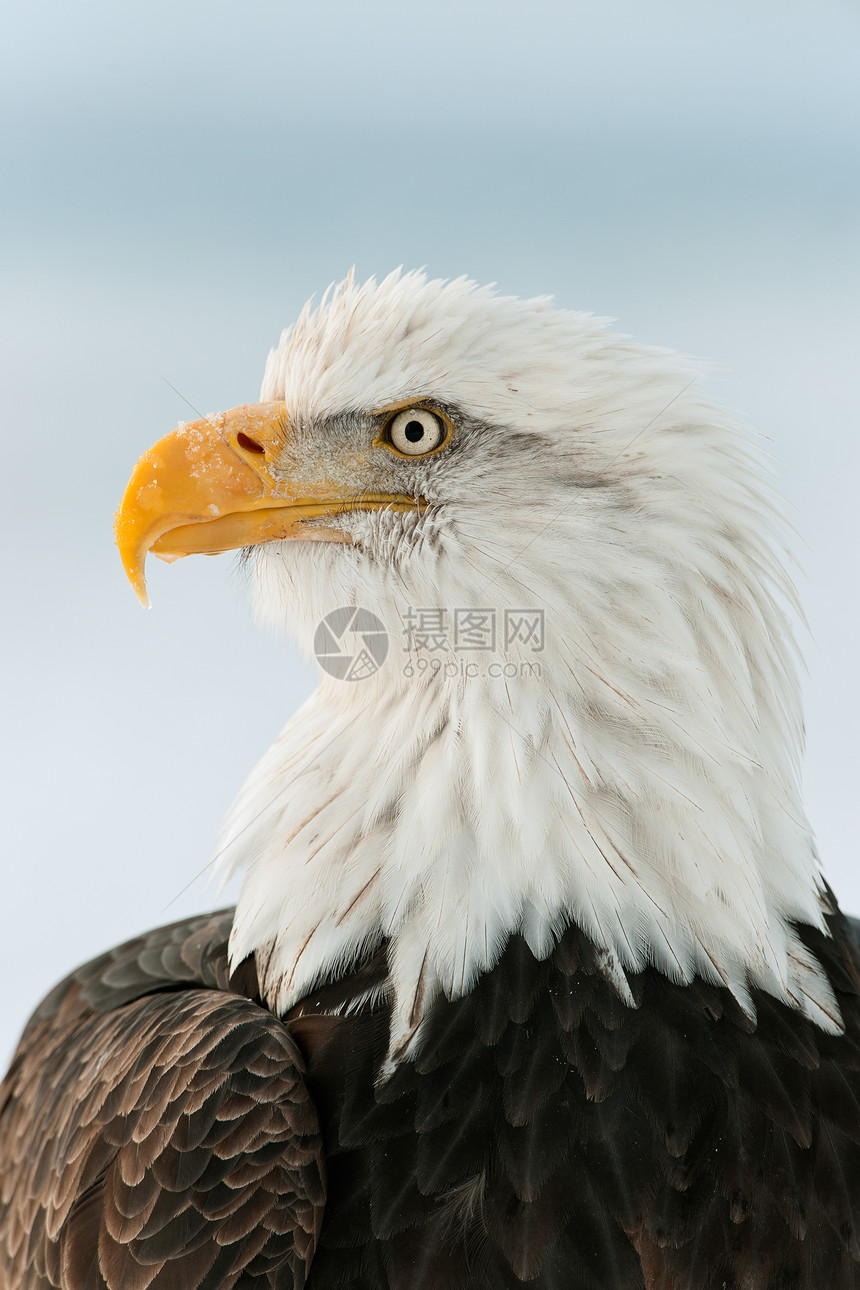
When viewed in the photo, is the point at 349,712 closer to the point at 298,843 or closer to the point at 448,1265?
the point at 298,843

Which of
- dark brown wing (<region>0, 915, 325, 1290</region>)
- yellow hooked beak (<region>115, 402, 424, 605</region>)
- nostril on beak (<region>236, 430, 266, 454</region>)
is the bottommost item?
dark brown wing (<region>0, 915, 325, 1290</region>)

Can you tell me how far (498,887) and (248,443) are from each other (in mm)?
777

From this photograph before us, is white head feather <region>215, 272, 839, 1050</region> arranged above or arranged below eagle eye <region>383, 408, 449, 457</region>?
below

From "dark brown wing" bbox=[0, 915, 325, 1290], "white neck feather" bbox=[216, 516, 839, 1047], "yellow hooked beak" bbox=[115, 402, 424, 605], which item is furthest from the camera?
"yellow hooked beak" bbox=[115, 402, 424, 605]

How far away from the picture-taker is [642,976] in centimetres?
153

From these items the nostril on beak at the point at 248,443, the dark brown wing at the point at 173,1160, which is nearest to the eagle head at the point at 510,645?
the nostril on beak at the point at 248,443

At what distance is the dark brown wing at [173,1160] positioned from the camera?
4.56ft

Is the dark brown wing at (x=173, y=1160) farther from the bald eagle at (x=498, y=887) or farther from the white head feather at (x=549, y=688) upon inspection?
the white head feather at (x=549, y=688)

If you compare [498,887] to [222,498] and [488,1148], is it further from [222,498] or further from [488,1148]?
[222,498]

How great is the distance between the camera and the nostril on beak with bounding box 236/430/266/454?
169 centimetres

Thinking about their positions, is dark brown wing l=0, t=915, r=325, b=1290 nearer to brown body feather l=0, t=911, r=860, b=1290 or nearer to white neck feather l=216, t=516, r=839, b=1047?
brown body feather l=0, t=911, r=860, b=1290

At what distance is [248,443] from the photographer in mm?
1692

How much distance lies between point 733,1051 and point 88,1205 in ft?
3.13

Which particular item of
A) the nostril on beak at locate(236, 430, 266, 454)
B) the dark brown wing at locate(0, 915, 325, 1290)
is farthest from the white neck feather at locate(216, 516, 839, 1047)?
the nostril on beak at locate(236, 430, 266, 454)
